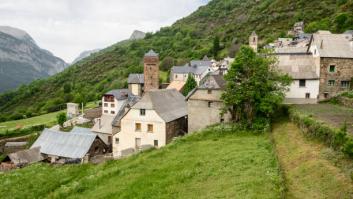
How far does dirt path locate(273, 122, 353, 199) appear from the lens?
15.5 m

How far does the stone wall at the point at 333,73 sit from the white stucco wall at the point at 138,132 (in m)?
17.9

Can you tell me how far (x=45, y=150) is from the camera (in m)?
50.3

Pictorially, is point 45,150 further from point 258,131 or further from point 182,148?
point 258,131

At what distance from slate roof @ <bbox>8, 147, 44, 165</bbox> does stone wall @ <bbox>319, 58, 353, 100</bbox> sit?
37.5 meters

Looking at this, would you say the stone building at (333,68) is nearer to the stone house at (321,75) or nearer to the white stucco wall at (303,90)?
the stone house at (321,75)

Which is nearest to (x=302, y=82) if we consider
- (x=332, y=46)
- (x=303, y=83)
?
(x=303, y=83)

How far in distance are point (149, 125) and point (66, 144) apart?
14528 mm

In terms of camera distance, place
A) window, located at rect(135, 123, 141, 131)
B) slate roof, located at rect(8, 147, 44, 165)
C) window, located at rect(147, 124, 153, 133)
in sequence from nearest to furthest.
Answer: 1. window, located at rect(147, 124, 153, 133)
2. window, located at rect(135, 123, 141, 131)
3. slate roof, located at rect(8, 147, 44, 165)

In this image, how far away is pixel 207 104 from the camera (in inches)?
1602

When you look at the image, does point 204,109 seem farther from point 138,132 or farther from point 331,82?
point 331,82

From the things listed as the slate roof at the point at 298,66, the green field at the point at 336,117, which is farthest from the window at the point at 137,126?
the green field at the point at 336,117

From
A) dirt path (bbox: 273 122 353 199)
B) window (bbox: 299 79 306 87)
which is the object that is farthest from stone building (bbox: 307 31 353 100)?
dirt path (bbox: 273 122 353 199)

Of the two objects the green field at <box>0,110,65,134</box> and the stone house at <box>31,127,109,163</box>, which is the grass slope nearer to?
the stone house at <box>31,127,109,163</box>

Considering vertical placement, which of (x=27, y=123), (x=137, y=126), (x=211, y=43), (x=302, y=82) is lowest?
(x=27, y=123)
